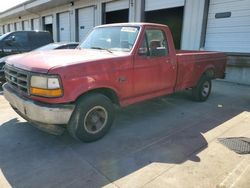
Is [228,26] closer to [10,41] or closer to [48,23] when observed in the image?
[10,41]

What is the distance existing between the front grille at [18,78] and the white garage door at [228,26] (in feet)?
27.8

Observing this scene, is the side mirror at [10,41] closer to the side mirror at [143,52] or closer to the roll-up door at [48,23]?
the side mirror at [143,52]

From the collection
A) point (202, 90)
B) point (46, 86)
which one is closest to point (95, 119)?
point (46, 86)

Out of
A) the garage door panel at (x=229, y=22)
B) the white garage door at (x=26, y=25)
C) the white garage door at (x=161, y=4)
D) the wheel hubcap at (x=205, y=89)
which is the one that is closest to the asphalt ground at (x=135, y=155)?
the wheel hubcap at (x=205, y=89)

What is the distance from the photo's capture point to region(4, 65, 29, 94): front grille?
343 centimetres

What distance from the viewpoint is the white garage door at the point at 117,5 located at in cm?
1379

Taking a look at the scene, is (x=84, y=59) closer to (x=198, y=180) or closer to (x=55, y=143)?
(x=55, y=143)

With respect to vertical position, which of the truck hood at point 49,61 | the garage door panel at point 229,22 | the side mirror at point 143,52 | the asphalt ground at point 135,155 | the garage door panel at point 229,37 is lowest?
the asphalt ground at point 135,155

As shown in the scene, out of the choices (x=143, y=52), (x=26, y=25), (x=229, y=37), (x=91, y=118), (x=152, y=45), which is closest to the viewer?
(x=91, y=118)

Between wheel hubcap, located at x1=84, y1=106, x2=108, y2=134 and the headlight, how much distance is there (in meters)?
0.63

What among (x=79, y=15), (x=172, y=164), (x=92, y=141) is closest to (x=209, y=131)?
(x=172, y=164)

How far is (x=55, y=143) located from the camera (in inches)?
147

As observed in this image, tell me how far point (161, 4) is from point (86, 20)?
713cm

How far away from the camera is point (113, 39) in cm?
444
